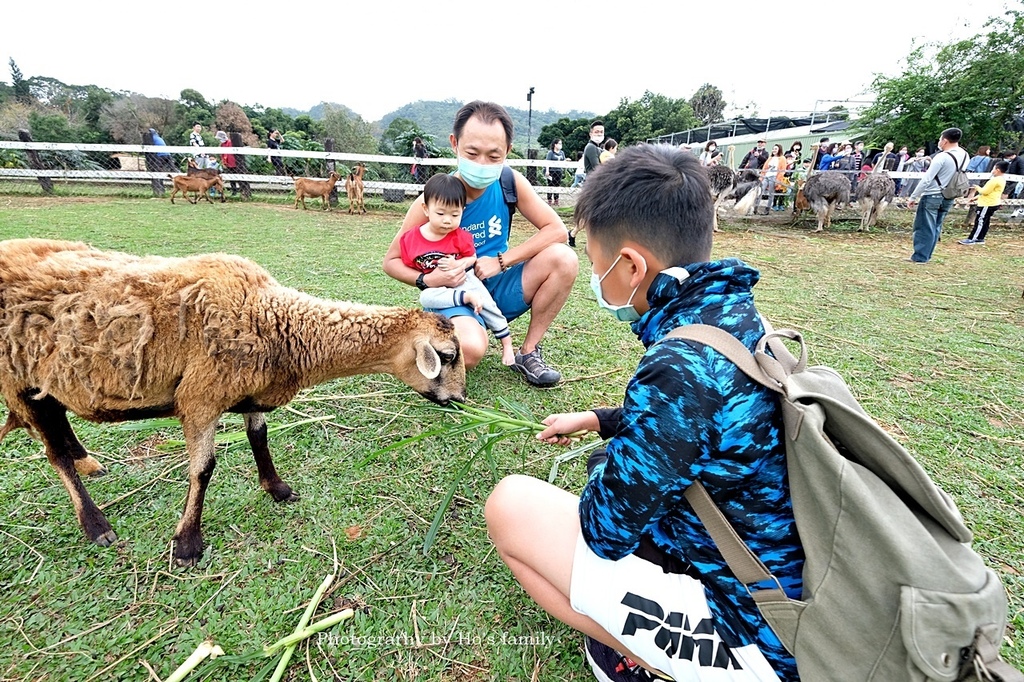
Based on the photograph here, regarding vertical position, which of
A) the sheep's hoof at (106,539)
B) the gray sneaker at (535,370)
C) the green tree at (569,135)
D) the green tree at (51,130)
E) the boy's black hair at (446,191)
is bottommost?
the sheep's hoof at (106,539)

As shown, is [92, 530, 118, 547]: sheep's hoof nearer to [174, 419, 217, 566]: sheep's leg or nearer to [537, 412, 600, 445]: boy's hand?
[174, 419, 217, 566]: sheep's leg

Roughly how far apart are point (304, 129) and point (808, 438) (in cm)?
3978

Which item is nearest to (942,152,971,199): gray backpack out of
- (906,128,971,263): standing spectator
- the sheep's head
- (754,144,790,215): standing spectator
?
(906,128,971,263): standing spectator

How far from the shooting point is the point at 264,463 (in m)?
2.82

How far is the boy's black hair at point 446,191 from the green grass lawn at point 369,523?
4.98 feet

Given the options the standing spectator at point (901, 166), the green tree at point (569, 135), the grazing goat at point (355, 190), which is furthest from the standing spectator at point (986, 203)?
the green tree at point (569, 135)

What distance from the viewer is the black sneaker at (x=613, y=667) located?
5.75 feet

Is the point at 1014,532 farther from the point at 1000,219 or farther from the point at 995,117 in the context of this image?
the point at 995,117

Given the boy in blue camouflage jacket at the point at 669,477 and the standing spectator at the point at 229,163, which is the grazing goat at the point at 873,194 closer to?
the boy in blue camouflage jacket at the point at 669,477

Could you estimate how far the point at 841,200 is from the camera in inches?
578

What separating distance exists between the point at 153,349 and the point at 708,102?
7900 cm

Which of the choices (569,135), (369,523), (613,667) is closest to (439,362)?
(369,523)

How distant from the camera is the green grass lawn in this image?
2.08 m

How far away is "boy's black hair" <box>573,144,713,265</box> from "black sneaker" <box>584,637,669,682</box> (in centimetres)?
142
